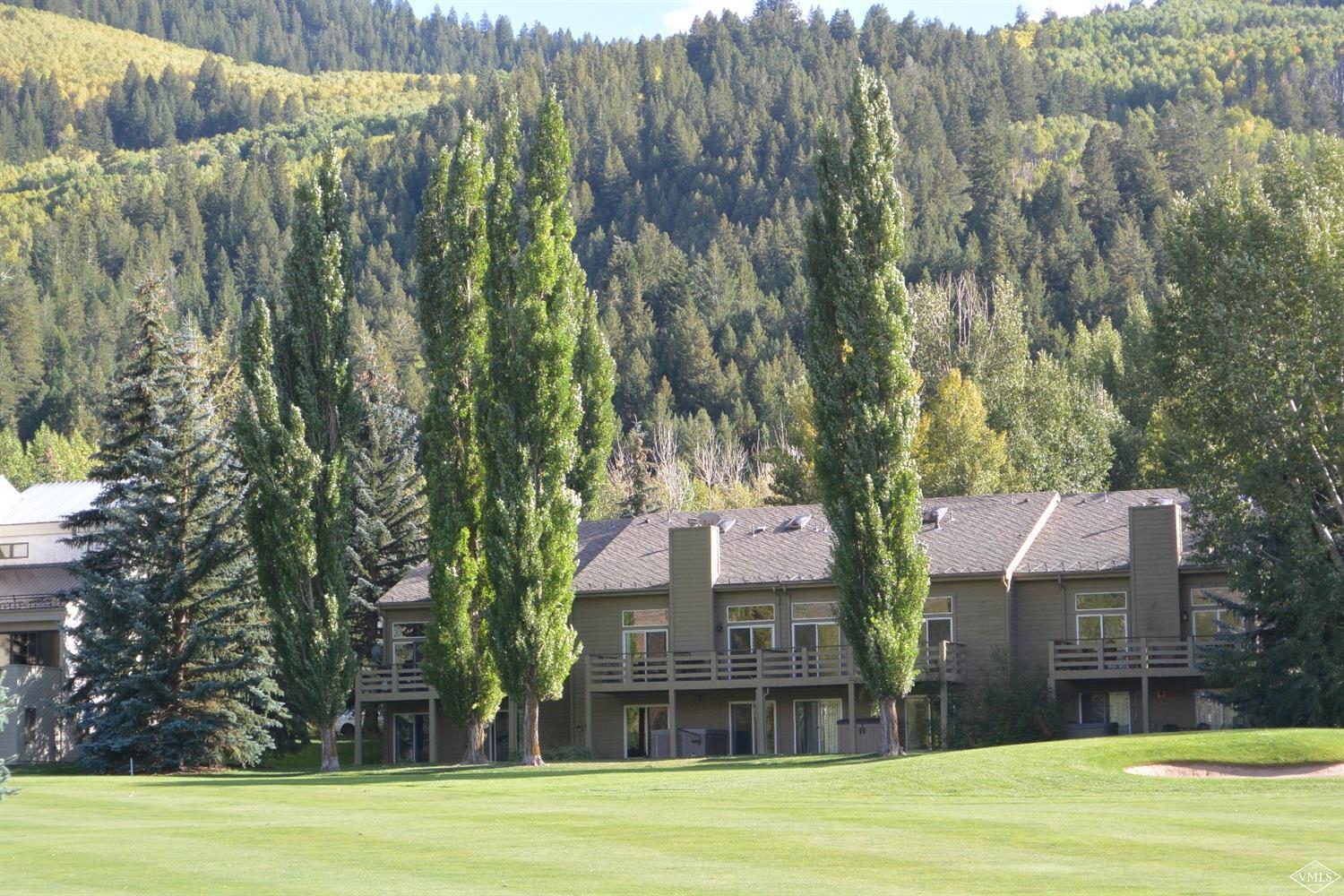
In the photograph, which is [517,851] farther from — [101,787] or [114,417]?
[114,417]

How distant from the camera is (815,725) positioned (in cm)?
4344

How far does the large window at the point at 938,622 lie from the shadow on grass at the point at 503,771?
5098 mm

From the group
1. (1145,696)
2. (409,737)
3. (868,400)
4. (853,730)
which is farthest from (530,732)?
(1145,696)

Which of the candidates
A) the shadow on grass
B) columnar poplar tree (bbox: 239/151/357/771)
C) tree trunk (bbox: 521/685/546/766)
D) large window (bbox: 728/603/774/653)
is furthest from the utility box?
columnar poplar tree (bbox: 239/151/357/771)

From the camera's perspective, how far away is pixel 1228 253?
39562mm

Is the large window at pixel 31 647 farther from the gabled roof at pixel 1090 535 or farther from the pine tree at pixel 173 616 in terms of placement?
the gabled roof at pixel 1090 535

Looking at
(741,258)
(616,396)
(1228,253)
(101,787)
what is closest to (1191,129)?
(741,258)

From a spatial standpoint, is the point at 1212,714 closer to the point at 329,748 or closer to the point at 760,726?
the point at 760,726

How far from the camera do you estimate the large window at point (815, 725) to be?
43.1 metres

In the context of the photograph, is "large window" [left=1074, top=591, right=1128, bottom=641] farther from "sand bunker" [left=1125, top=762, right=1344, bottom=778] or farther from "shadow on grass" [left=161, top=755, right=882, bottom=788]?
"sand bunker" [left=1125, top=762, right=1344, bottom=778]

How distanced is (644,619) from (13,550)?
20.6 m

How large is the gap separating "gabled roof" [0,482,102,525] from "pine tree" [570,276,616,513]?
1545 centimetres

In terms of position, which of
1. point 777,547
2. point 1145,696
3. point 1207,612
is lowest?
point 1145,696

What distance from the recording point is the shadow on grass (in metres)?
35.7
